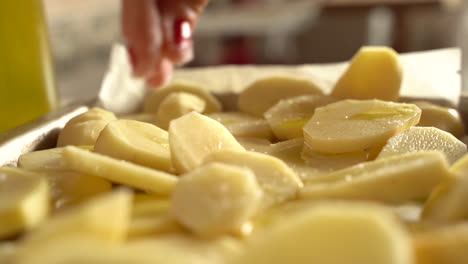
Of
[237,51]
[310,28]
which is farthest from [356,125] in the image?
[310,28]

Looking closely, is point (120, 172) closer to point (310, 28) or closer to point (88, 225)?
point (88, 225)

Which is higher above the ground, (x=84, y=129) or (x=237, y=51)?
(x=84, y=129)

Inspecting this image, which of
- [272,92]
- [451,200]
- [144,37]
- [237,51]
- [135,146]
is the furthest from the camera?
[237,51]

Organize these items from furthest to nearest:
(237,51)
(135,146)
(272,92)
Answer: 1. (237,51)
2. (272,92)
3. (135,146)

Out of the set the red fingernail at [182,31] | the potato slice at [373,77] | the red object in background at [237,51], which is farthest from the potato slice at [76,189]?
the red object in background at [237,51]

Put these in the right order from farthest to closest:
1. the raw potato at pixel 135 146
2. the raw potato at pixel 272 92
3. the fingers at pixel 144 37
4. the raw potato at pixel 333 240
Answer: the fingers at pixel 144 37, the raw potato at pixel 272 92, the raw potato at pixel 135 146, the raw potato at pixel 333 240

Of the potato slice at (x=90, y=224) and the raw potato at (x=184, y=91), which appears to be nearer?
the potato slice at (x=90, y=224)

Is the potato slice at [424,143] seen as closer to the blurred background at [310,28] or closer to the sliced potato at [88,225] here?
the sliced potato at [88,225]
